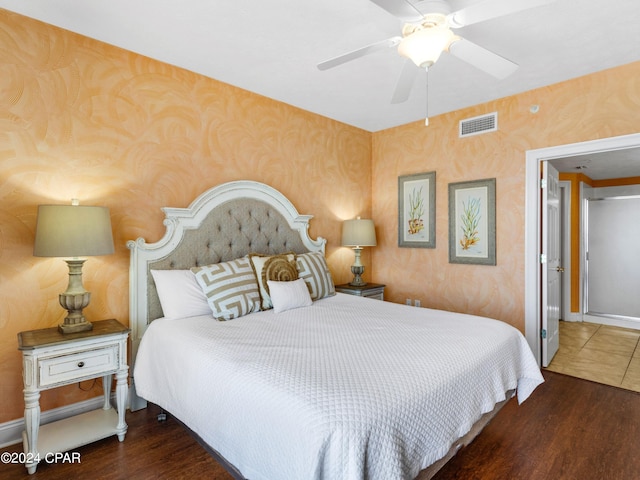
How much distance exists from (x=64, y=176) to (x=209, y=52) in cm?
131

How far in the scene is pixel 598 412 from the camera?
2.51 meters

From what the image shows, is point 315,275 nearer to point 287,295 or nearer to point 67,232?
point 287,295

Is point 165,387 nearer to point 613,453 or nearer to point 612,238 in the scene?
point 613,453

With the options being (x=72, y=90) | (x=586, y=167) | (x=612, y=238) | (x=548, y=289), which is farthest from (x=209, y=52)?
(x=612, y=238)

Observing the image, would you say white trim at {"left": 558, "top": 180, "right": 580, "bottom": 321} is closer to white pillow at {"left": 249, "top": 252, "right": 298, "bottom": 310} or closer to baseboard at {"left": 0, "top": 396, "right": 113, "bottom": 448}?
white pillow at {"left": 249, "top": 252, "right": 298, "bottom": 310}

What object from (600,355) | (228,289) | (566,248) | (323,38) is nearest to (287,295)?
(228,289)

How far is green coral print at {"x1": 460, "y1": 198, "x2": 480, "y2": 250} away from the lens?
143 inches

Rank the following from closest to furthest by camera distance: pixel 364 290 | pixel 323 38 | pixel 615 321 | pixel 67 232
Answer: pixel 67 232 → pixel 323 38 → pixel 364 290 → pixel 615 321

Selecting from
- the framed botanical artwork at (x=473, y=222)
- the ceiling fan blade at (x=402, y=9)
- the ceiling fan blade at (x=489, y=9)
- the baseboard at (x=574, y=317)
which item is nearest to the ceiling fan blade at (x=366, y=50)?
the ceiling fan blade at (x=402, y=9)

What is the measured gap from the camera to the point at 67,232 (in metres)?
2.00

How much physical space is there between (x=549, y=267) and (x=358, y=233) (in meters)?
1.89

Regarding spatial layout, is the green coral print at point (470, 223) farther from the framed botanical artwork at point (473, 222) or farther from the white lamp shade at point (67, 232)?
the white lamp shade at point (67, 232)

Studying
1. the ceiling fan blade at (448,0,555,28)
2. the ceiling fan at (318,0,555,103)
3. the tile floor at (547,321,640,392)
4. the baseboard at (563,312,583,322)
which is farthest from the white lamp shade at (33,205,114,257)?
the baseboard at (563,312,583,322)

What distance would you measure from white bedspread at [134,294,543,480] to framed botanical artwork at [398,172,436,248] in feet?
5.71
